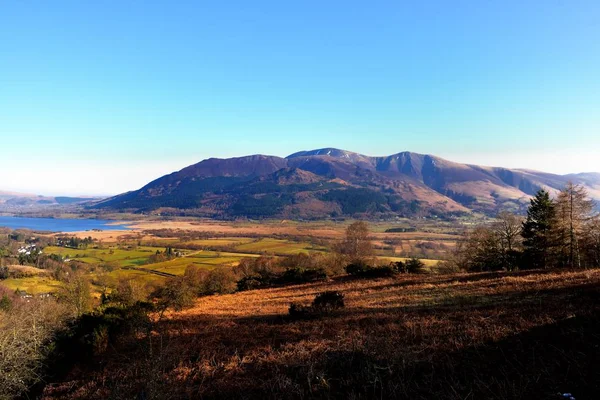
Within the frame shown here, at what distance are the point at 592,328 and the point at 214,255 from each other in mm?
77059

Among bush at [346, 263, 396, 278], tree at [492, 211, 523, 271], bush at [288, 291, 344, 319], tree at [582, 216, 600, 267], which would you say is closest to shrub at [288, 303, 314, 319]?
bush at [288, 291, 344, 319]

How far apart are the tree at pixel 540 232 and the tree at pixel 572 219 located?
2.60 ft

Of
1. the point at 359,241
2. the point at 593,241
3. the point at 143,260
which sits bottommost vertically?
the point at 143,260

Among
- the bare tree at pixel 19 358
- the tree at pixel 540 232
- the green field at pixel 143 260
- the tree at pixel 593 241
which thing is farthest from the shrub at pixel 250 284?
the tree at pixel 593 241

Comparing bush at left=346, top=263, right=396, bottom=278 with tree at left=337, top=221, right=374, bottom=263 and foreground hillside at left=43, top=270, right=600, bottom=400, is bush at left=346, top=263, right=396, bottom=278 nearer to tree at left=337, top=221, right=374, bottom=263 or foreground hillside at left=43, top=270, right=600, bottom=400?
foreground hillside at left=43, top=270, right=600, bottom=400

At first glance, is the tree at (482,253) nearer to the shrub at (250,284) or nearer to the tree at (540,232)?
the tree at (540,232)

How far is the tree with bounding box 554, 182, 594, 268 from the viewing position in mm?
28188

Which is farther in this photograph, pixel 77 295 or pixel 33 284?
pixel 33 284

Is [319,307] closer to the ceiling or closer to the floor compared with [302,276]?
closer to the ceiling

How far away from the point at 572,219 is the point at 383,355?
31.7m

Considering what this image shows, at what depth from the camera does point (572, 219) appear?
2822cm

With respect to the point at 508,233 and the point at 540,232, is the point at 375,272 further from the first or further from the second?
the point at 508,233

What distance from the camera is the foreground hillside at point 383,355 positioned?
16.9 feet

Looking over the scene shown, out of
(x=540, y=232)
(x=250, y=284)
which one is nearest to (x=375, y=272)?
(x=250, y=284)
